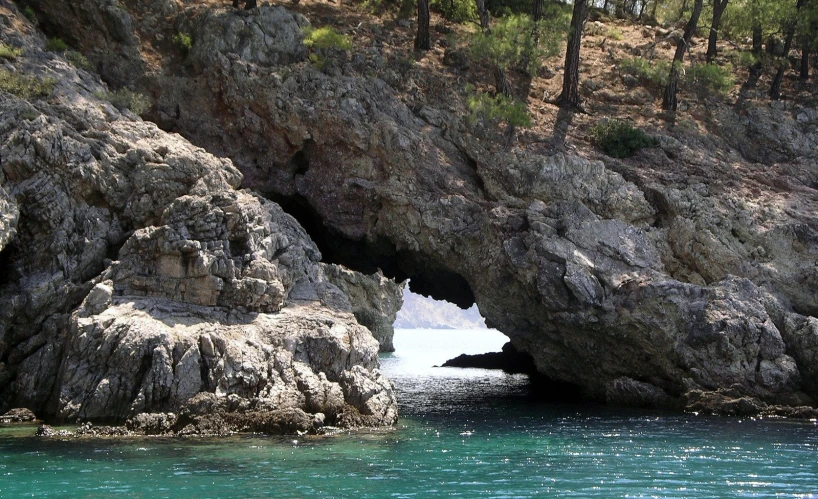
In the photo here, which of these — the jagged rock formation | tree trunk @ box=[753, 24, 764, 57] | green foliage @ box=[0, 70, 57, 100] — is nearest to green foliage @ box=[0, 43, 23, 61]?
green foliage @ box=[0, 70, 57, 100]

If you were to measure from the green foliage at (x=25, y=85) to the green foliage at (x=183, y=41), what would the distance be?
308 inches

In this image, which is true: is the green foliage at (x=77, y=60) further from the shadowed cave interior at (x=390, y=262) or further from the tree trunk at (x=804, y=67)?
the tree trunk at (x=804, y=67)

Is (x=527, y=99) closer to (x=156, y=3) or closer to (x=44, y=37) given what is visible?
(x=156, y=3)

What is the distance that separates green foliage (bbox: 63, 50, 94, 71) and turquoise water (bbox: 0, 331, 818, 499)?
15174 mm

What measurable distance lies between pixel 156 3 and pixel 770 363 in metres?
28.6

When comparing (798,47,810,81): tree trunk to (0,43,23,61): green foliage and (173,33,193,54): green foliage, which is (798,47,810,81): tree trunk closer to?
(173,33,193,54): green foliage

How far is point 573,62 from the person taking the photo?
→ 37312 mm

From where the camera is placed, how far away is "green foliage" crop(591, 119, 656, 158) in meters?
34.2

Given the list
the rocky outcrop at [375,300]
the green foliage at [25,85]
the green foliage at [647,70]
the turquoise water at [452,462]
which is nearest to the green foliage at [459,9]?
the green foliage at [647,70]

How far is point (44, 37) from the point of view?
30.8 meters

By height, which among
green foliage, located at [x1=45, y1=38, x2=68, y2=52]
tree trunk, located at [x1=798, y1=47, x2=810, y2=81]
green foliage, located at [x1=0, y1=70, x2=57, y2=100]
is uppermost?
tree trunk, located at [x1=798, y1=47, x2=810, y2=81]

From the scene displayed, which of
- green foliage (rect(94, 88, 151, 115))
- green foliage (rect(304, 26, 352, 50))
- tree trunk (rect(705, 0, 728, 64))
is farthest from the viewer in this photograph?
tree trunk (rect(705, 0, 728, 64))

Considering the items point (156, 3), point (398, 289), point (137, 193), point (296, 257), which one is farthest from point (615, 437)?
point (398, 289)

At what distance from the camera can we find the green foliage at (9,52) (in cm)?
2730
